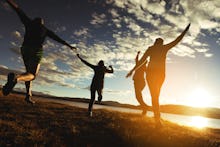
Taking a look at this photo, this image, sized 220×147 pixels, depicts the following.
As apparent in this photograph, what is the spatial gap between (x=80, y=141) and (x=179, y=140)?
13.4 ft

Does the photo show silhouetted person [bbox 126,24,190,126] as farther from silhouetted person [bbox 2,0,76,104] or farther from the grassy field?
silhouetted person [bbox 2,0,76,104]

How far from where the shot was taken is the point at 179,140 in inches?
379

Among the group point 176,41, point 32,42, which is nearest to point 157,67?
point 176,41

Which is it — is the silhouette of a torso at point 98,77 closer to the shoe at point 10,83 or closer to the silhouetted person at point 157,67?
the silhouetted person at point 157,67

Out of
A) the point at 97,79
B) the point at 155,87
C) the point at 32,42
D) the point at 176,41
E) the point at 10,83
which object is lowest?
the point at 10,83

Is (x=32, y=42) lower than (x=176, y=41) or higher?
lower

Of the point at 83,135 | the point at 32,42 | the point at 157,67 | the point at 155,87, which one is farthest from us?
the point at 157,67

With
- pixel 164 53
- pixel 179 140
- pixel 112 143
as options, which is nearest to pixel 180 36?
pixel 164 53

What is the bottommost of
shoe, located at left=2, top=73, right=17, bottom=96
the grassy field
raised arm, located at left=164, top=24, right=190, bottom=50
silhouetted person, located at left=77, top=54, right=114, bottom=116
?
the grassy field

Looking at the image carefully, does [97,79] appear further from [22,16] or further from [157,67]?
[22,16]

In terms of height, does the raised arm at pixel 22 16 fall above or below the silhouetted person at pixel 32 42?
above

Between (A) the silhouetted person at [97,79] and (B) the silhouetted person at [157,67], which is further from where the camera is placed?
(A) the silhouetted person at [97,79]

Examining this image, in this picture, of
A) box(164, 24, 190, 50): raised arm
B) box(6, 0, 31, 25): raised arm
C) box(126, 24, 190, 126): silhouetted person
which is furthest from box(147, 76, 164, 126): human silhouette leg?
box(6, 0, 31, 25): raised arm

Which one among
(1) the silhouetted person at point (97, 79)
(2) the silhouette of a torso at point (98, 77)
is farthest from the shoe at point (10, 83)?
(2) the silhouette of a torso at point (98, 77)
